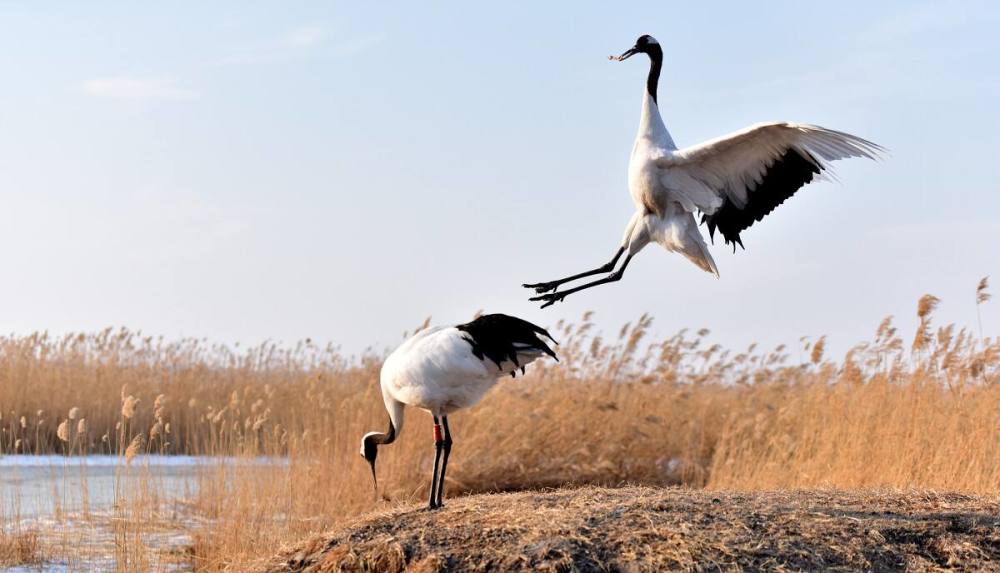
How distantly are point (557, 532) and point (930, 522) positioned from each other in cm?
167

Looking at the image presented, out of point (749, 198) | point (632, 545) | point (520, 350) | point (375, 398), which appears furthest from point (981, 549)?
point (375, 398)

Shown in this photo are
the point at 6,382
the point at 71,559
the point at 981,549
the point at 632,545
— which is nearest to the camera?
the point at 632,545

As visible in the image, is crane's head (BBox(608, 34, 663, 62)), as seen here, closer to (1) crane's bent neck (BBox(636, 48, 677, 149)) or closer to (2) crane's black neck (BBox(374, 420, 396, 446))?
(1) crane's bent neck (BBox(636, 48, 677, 149))

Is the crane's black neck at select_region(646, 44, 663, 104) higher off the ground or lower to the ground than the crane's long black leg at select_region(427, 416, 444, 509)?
higher

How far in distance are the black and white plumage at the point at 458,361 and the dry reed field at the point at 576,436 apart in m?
1.06

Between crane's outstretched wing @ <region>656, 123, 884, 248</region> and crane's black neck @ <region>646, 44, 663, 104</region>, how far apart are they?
0.39 meters

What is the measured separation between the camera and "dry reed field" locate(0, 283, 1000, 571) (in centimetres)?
736

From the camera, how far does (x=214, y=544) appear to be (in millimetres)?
7129

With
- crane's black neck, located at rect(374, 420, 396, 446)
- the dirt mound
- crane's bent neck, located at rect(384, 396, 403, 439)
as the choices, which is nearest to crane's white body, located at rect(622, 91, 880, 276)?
the dirt mound

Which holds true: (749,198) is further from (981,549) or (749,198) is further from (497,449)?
(497,449)

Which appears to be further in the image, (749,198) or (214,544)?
(214,544)

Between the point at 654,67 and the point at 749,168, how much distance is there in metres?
0.66

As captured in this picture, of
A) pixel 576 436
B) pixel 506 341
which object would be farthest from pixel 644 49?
pixel 576 436

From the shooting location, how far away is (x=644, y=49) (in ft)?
17.5
